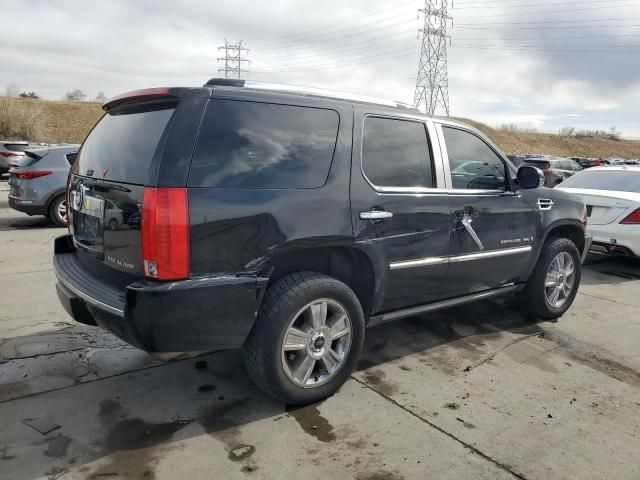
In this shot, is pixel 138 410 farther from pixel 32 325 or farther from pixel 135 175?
pixel 32 325

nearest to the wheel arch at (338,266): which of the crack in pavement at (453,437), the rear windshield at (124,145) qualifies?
the crack in pavement at (453,437)

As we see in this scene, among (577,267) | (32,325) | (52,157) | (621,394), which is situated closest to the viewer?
(621,394)

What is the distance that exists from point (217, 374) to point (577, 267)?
371 centimetres

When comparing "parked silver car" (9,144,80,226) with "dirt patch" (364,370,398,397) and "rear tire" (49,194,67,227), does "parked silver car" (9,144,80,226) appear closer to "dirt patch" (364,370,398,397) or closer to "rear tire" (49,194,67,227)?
"rear tire" (49,194,67,227)

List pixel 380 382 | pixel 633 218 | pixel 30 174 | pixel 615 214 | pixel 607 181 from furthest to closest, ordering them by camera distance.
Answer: pixel 30 174 → pixel 607 181 → pixel 615 214 → pixel 633 218 → pixel 380 382

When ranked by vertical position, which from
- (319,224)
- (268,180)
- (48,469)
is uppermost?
(268,180)

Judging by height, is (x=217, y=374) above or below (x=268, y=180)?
below

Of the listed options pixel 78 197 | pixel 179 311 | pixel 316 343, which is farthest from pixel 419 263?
pixel 78 197

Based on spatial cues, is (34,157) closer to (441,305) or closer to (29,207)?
(29,207)

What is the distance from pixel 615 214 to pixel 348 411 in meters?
5.72

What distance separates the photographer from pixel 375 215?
3422 mm

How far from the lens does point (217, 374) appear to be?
148 inches

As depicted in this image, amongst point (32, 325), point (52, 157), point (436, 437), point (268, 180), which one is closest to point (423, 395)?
point (436, 437)

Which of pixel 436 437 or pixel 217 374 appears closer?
pixel 436 437
